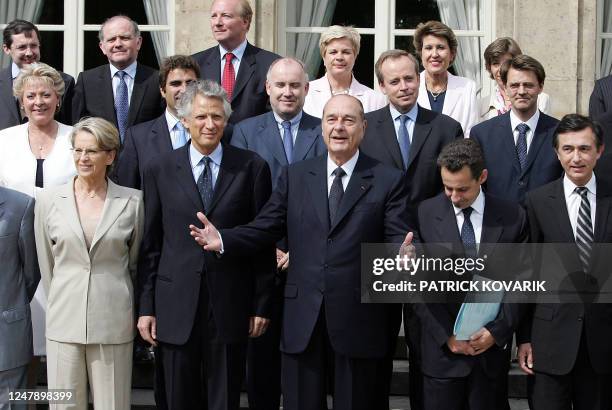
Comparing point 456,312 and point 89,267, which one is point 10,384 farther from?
point 456,312

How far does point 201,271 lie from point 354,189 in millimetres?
946

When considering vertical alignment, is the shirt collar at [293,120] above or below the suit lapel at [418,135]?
above

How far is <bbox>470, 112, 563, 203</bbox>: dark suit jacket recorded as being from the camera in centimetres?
653

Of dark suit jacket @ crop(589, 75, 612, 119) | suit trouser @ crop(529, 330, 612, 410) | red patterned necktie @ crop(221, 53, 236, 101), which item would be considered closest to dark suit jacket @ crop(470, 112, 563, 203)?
dark suit jacket @ crop(589, 75, 612, 119)

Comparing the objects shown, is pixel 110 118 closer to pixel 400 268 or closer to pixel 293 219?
pixel 293 219

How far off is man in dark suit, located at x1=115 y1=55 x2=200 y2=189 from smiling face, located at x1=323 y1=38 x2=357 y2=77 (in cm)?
103

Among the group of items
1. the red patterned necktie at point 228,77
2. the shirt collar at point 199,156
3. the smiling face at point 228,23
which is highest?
the smiling face at point 228,23

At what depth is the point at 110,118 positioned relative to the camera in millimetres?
7449

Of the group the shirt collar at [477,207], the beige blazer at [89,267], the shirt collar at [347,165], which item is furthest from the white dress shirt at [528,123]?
the beige blazer at [89,267]

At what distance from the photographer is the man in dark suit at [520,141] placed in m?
6.54

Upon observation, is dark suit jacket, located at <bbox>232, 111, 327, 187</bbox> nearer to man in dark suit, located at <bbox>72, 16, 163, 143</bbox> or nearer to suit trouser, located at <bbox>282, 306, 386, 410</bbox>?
man in dark suit, located at <bbox>72, 16, 163, 143</bbox>

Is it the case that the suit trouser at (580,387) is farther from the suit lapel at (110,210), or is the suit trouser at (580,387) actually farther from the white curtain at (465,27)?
the white curtain at (465,27)

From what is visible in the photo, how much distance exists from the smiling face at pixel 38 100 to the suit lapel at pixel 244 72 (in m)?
1.33

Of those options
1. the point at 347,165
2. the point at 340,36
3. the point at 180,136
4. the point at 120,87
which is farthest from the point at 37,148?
the point at 340,36
